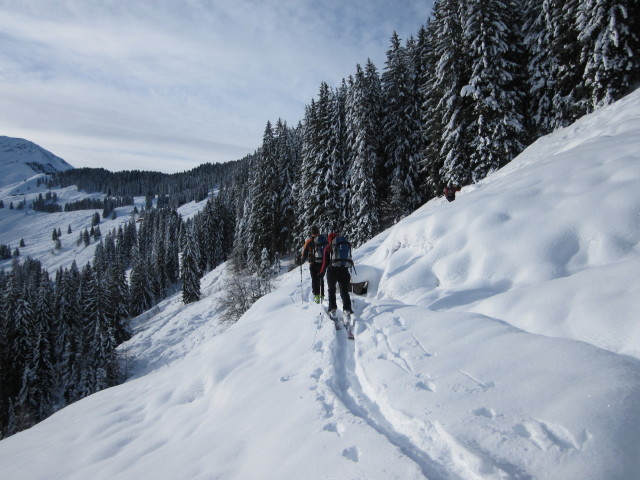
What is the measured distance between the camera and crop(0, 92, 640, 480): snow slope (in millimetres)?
2934

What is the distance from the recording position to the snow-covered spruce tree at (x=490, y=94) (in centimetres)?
2016

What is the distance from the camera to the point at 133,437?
5.59 meters

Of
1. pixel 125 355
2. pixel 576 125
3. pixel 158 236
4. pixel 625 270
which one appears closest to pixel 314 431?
pixel 625 270

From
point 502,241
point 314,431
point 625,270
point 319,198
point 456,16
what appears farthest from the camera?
point 319,198

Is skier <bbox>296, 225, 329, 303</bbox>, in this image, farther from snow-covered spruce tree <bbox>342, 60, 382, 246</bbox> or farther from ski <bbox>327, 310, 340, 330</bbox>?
snow-covered spruce tree <bbox>342, 60, 382, 246</bbox>

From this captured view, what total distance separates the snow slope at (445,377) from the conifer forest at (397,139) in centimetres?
1173

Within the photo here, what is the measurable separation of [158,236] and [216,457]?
380 ft

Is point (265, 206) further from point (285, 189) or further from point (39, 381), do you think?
point (39, 381)

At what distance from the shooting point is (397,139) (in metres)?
30.1

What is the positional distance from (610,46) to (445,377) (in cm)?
2093

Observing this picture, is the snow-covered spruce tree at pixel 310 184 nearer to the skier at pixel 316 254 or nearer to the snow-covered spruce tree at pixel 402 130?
the snow-covered spruce tree at pixel 402 130

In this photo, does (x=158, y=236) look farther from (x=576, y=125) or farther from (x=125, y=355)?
(x=576, y=125)

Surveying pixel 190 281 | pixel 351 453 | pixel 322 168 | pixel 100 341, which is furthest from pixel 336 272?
pixel 190 281

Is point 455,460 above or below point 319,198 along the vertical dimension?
below
